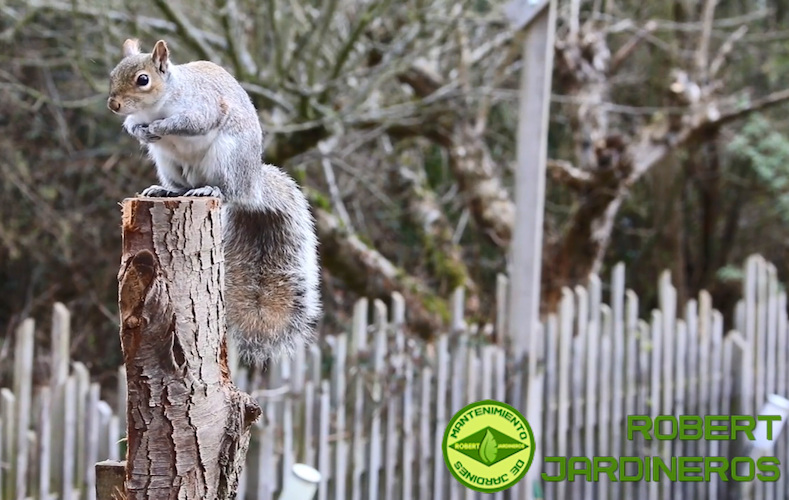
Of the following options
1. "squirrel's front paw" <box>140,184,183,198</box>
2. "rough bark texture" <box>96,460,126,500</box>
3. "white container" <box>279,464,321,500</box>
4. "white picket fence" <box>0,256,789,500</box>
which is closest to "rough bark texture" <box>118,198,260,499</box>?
"rough bark texture" <box>96,460,126,500</box>

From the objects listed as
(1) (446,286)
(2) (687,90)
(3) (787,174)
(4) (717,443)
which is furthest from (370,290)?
(3) (787,174)

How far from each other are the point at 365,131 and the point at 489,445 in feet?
7.07

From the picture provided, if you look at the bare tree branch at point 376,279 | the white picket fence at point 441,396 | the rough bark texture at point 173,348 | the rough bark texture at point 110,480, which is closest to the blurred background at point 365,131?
the bare tree branch at point 376,279

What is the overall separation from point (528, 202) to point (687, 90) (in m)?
1.88

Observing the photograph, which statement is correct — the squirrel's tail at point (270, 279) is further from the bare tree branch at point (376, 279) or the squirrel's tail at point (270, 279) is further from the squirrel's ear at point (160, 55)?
the bare tree branch at point (376, 279)

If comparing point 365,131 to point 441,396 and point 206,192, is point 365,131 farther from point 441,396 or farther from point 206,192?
point 206,192

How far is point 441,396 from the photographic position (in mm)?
3023

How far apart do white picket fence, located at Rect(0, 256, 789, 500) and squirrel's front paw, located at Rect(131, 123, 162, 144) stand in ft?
3.55

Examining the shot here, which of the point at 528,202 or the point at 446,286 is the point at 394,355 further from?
the point at 446,286

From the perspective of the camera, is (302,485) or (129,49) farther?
(302,485)

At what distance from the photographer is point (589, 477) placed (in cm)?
329

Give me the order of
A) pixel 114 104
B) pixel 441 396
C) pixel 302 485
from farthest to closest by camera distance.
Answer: pixel 441 396 < pixel 302 485 < pixel 114 104

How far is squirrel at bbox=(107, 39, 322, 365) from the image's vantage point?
164 cm

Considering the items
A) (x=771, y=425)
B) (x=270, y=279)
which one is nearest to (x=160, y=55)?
(x=270, y=279)
